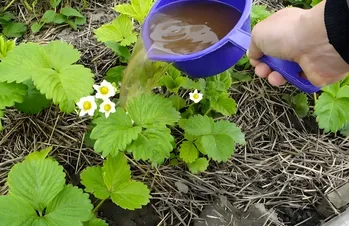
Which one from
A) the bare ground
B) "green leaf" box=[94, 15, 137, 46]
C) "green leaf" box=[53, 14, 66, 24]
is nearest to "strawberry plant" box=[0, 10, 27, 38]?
"green leaf" box=[53, 14, 66, 24]

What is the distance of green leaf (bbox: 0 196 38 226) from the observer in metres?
1.30

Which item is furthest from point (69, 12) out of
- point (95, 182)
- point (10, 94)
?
point (95, 182)

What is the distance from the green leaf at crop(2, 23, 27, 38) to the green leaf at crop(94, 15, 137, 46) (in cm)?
45

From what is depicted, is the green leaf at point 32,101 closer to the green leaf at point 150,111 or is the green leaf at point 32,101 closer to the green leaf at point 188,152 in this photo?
the green leaf at point 150,111

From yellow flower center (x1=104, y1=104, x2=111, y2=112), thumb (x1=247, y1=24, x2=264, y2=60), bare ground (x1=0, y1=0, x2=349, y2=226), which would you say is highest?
thumb (x1=247, y1=24, x2=264, y2=60)

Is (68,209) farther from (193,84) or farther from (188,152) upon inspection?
(193,84)

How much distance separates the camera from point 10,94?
1.55m

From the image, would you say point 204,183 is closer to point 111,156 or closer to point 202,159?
point 202,159

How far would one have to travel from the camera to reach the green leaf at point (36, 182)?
4.45 feet

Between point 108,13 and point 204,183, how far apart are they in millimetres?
885

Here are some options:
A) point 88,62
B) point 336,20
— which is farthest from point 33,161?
point 336,20

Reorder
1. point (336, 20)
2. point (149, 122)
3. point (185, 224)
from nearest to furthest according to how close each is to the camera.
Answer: point (336, 20)
point (149, 122)
point (185, 224)

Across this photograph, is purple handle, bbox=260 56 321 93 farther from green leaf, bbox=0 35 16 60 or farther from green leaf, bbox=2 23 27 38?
green leaf, bbox=2 23 27 38

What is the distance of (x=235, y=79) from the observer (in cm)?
197
